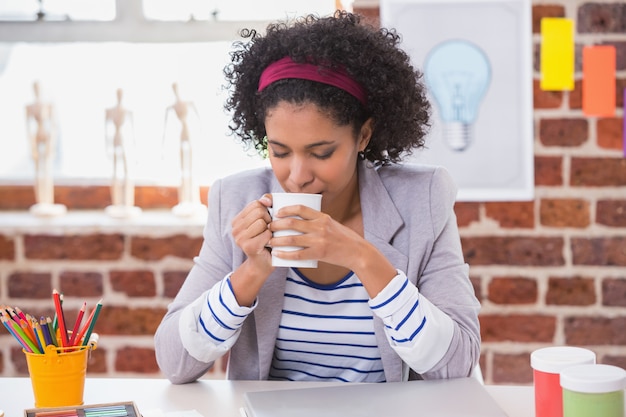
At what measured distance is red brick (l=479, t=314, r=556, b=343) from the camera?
7.22ft

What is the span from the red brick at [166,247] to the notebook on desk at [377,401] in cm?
113

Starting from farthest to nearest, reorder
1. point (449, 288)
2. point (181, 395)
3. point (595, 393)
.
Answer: point (449, 288)
point (181, 395)
point (595, 393)

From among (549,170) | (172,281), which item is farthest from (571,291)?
(172,281)

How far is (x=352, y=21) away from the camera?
1435mm

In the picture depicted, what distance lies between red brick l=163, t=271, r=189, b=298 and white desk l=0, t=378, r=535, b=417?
0.97m

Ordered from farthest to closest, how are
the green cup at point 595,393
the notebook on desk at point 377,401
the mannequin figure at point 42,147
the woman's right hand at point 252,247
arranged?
the mannequin figure at point 42,147 < the woman's right hand at point 252,247 < the notebook on desk at point 377,401 < the green cup at point 595,393

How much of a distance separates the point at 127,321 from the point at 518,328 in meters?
1.04

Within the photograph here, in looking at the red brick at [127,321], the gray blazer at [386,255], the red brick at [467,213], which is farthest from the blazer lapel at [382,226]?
the red brick at [127,321]

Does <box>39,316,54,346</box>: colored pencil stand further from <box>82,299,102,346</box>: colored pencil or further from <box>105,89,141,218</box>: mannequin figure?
<box>105,89,141,218</box>: mannequin figure

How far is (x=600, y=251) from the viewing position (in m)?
2.16

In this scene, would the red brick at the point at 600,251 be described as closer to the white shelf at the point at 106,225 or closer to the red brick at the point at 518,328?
the red brick at the point at 518,328

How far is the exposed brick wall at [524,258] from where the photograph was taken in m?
2.13

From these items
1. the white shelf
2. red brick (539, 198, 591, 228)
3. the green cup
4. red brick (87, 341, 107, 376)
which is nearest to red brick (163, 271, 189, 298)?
the white shelf

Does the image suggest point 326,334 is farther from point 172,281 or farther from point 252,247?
point 172,281
